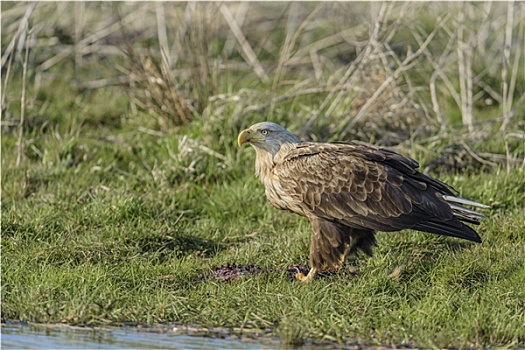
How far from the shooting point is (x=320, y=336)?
5.23 meters

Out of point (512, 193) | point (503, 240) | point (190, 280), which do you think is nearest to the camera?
point (190, 280)

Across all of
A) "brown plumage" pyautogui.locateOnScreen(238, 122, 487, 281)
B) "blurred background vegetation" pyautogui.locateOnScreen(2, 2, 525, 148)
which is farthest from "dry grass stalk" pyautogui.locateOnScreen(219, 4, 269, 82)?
"brown plumage" pyautogui.locateOnScreen(238, 122, 487, 281)

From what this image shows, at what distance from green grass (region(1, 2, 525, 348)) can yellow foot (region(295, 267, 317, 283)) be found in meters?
0.10

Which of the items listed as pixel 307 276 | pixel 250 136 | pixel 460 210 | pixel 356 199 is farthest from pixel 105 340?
pixel 460 210

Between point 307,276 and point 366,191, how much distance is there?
2.31 feet

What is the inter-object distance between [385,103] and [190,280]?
361 centimetres

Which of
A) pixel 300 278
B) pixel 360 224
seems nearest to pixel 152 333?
pixel 300 278

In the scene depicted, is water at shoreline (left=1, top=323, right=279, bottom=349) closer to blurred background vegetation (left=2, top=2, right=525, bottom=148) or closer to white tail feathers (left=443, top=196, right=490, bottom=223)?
white tail feathers (left=443, top=196, right=490, bottom=223)

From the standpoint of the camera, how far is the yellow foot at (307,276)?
20.4 feet

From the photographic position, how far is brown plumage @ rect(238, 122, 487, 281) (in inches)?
248

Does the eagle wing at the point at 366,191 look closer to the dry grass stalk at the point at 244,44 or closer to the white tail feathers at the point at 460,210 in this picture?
the white tail feathers at the point at 460,210

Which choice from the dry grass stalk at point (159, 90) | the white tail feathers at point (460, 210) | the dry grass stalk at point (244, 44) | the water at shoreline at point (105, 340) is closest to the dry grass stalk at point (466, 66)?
the dry grass stalk at point (244, 44)

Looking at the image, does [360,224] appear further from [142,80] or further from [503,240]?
[142,80]

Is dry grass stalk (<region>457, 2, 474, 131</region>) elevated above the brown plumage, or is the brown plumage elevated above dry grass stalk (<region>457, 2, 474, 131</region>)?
dry grass stalk (<region>457, 2, 474, 131</region>)
